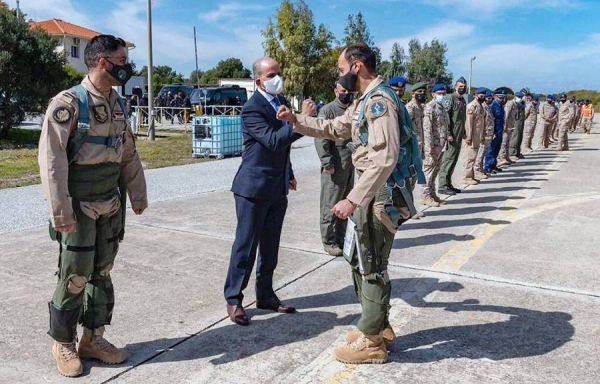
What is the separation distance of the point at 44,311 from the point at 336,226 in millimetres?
3003

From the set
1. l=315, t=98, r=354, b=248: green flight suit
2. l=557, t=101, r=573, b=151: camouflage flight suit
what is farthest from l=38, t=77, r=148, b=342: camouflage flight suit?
l=557, t=101, r=573, b=151: camouflage flight suit

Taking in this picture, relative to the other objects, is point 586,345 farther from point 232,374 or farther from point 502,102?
point 502,102

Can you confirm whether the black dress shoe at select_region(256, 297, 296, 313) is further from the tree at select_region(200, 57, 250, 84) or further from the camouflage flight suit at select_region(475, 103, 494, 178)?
the tree at select_region(200, 57, 250, 84)

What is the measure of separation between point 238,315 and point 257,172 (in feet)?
3.46

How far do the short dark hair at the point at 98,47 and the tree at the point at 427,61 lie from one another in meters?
61.9

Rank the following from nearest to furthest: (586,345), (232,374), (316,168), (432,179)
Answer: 1. (232,374)
2. (586,345)
3. (432,179)
4. (316,168)

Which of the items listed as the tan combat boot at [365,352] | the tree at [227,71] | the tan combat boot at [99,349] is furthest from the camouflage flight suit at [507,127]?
the tree at [227,71]

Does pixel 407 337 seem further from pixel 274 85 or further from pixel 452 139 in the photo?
pixel 452 139

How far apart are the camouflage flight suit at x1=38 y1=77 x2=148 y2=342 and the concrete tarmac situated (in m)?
0.42

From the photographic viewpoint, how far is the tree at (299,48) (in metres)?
38.9

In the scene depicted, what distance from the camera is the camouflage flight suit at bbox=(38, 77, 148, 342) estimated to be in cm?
299

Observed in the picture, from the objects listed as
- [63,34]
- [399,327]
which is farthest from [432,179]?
[63,34]

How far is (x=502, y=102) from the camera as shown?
13375 mm

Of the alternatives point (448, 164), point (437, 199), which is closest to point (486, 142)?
point (448, 164)
